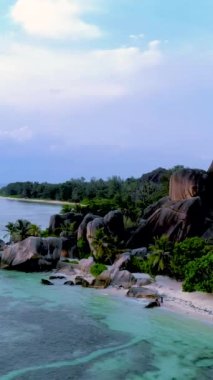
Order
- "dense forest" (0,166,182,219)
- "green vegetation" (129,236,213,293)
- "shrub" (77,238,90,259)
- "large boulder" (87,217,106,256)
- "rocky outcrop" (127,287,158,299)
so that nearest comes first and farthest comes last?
"green vegetation" (129,236,213,293), "rocky outcrop" (127,287,158,299), "large boulder" (87,217,106,256), "shrub" (77,238,90,259), "dense forest" (0,166,182,219)

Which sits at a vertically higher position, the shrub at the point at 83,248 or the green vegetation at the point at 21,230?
the green vegetation at the point at 21,230

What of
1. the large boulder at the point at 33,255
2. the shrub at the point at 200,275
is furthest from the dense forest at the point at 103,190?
Result: the shrub at the point at 200,275

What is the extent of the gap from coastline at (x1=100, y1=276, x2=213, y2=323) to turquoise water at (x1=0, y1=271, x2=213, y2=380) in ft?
2.98

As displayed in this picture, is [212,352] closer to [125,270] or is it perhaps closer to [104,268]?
[125,270]

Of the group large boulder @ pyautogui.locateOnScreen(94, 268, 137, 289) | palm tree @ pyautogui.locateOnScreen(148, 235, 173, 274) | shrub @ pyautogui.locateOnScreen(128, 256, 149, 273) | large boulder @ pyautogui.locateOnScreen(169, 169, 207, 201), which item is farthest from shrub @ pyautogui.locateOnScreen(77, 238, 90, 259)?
palm tree @ pyautogui.locateOnScreen(148, 235, 173, 274)

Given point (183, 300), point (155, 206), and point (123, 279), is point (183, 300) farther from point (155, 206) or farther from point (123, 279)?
point (155, 206)

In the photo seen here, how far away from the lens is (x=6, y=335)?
27.8m

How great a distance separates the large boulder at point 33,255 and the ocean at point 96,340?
9312 millimetres

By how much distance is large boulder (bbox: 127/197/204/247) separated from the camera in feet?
159

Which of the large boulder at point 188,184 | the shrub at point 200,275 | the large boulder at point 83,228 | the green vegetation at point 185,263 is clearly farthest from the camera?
the large boulder at point 83,228

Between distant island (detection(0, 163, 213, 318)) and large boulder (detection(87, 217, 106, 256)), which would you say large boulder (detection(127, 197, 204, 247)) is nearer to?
distant island (detection(0, 163, 213, 318))

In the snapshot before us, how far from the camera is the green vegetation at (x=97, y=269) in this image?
44.2m

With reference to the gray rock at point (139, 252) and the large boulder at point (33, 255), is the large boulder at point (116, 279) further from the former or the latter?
the large boulder at point (33, 255)

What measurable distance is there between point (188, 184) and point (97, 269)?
13.7m
